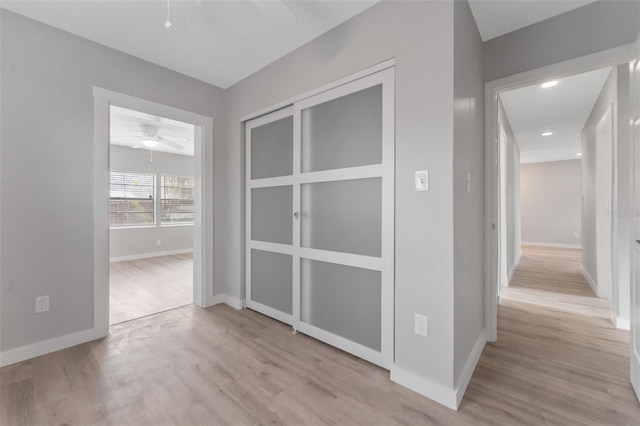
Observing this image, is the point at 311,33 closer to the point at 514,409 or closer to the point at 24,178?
the point at 24,178

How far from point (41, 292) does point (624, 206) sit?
5.14 metres

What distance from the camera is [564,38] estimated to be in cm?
195

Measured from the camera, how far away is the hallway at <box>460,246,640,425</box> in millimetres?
1519

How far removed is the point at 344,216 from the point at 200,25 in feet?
6.44

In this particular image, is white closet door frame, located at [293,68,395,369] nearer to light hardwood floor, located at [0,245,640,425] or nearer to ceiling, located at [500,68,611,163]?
light hardwood floor, located at [0,245,640,425]

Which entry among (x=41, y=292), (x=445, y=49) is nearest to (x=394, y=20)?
(x=445, y=49)

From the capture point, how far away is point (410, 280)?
67.8 inches

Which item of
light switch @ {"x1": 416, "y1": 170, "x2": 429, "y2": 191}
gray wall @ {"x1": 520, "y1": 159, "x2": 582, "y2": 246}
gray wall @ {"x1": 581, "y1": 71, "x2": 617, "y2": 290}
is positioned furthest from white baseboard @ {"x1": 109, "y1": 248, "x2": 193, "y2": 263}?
gray wall @ {"x1": 520, "y1": 159, "x2": 582, "y2": 246}

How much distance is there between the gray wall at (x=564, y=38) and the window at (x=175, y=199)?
7.06 metres

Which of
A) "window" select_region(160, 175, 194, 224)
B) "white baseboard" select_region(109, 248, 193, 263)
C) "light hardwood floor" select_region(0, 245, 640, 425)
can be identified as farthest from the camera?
"window" select_region(160, 175, 194, 224)

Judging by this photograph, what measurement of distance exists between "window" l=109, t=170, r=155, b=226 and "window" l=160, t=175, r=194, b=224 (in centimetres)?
25

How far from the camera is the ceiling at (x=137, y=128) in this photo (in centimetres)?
414

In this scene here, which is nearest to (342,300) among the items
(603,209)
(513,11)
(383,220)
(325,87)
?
(383,220)

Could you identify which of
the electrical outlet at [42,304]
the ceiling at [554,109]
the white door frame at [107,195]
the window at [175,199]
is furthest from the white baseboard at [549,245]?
the electrical outlet at [42,304]
